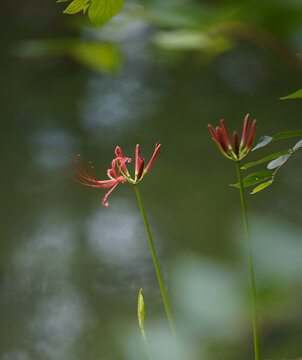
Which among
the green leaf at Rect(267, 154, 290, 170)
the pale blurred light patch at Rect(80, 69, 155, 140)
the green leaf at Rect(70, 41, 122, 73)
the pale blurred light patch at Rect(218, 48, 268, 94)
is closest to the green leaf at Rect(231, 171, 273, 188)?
the green leaf at Rect(267, 154, 290, 170)

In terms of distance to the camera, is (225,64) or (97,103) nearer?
(97,103)

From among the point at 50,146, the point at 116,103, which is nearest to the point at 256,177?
the point at 50,146

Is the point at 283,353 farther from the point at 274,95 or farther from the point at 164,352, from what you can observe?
the point at 274,95

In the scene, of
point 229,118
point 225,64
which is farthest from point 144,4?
point 225,64

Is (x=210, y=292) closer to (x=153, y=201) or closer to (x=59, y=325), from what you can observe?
(x=59, y=325)

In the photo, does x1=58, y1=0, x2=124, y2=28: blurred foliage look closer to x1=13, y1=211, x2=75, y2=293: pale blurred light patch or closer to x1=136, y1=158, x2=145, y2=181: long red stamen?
x1=136, y1=158, x2=145, y2=181: long red stamen

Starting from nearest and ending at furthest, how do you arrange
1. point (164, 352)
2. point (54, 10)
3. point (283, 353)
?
1. point (164, 352)
2. point (283, 353)
3. point (54, 10)

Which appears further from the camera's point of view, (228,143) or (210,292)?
(210,292)
